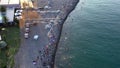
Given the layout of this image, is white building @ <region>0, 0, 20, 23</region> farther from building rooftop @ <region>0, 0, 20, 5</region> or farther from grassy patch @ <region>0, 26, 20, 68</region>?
grassy patch @ <region>0, 26, 20, 68</region>

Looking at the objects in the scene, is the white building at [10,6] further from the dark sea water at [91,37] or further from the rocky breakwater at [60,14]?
the dark sea water at [91,37]

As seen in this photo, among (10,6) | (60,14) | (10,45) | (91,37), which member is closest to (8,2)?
(10,6)

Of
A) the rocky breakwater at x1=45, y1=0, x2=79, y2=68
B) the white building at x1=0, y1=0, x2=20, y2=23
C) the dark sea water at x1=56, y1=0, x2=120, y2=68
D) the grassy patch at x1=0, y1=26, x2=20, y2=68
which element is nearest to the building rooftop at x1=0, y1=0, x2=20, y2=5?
the white building at x1=0, y1=0, x2=20, y2=23

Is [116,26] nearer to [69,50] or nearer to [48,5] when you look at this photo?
[69,50]

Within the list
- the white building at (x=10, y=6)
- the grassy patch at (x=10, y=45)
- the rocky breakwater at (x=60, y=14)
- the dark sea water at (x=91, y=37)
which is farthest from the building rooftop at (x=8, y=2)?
the dark sea water at (x=91, y=37)

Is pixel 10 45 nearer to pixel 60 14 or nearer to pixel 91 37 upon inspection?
pixel 91 37

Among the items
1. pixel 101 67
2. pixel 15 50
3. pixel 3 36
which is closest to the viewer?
pixel 101 67

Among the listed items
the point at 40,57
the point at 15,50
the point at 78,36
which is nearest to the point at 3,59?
the point at 15,50
